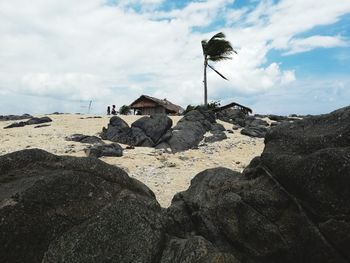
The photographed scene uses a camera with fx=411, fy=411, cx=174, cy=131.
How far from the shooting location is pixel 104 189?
6.98 meters

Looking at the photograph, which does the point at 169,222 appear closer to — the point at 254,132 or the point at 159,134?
the point at 159,134

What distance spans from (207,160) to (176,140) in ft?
14.5

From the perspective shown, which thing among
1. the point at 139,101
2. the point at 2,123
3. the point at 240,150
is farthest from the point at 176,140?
the point at 139,101

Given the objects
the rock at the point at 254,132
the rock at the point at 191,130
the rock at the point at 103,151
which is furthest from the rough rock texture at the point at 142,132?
the rock at the point at 254,132

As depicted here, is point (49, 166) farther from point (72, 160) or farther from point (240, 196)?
point (240, 196)

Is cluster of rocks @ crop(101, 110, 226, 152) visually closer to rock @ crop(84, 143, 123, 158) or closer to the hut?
rock @ crop(84, 143, 123, 158)

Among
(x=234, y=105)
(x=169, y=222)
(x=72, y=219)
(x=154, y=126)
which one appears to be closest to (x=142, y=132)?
(x=154, y=126)

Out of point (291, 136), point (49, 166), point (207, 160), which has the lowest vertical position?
point (207, 160)

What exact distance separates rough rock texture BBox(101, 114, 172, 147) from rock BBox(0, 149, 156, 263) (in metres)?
19.3

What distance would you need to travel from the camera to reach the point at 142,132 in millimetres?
27219

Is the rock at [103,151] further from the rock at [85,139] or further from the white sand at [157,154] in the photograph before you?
the rock at [85,139]

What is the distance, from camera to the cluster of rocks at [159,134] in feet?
86.3

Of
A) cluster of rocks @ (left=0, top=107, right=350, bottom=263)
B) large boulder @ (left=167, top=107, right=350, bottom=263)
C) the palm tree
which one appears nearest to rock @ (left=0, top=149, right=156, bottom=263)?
cluster of rocks @ (left=0, top=107, right=350, bottom=263)

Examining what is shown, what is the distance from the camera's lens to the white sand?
17.9m
